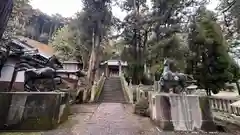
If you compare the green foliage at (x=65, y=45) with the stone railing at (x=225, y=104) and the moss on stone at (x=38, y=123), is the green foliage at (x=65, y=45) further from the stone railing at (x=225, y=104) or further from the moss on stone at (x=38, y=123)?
the moss on stone at (x=38, y=123)

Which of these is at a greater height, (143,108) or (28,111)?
(28,111)

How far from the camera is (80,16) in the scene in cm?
1448

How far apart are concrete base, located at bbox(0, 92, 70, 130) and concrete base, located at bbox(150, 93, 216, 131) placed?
2764 mm

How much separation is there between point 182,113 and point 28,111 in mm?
3896

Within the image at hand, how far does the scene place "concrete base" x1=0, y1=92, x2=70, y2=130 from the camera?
413 cm

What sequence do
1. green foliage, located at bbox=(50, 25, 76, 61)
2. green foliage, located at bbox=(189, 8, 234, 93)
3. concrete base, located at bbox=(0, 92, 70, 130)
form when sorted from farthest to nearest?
1. green foliage, located at bbox=(50, 25, 76, 61)
2. green foliage, located at bbox=(189, 8, 234, 93)
3. concrete base, located at bbox=(0, 92, 70, 130)

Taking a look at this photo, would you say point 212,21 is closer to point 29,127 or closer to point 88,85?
point 88,85

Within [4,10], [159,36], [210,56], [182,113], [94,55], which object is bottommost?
[182,113]

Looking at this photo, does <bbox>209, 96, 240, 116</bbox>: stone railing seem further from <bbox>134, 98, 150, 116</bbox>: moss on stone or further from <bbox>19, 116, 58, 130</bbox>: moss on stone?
<bbox>19, 116, 58, 130</bbox>: moss on stone

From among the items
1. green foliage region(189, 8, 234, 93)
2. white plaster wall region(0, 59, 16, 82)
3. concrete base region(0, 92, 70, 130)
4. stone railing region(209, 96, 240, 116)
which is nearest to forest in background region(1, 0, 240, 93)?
green foliage region(189, 8, 234, 93)

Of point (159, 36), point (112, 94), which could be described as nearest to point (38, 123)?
point (112, 94)

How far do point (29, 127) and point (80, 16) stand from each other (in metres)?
11.8

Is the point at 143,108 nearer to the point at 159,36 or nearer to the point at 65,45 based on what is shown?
the point at 159,36

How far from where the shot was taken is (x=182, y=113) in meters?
4.63
